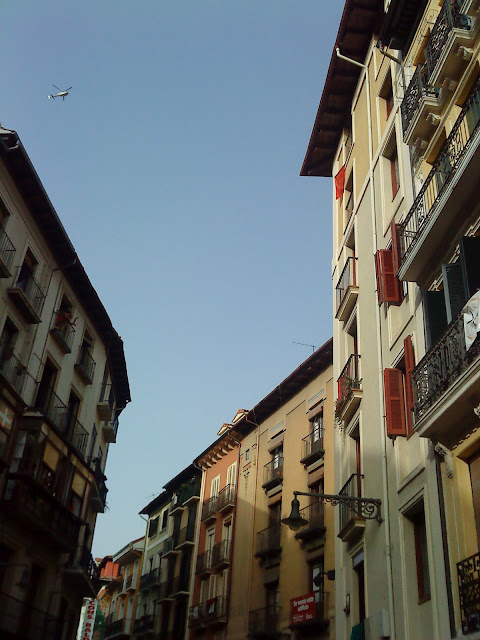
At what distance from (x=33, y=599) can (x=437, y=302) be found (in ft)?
54.8


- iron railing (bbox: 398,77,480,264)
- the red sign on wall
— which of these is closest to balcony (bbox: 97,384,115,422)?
the red sign on wall

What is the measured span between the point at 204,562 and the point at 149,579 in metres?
11.6

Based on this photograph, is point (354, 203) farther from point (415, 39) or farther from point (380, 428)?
point (380, 428)

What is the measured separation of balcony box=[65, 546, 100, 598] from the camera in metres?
24.3

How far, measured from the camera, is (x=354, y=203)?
2152cm

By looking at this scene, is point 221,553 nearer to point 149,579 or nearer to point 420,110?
point 149,579

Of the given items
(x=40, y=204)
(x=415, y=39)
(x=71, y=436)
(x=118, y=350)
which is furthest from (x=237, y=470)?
(x=415, y=39)

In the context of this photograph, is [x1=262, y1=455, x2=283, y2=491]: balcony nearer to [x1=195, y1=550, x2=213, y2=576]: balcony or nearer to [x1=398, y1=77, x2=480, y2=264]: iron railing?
[x1=195, y1=550, x2=213, y2=576]: balcony

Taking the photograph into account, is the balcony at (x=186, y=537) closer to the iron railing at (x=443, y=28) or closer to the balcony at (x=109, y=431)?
the balcony at (x=109, y=431)

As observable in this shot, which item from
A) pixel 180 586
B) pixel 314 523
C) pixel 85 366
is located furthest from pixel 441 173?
pixel 180 586

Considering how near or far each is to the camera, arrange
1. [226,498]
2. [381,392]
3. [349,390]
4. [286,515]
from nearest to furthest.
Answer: [381,392] < [349,390] < [286,515] < [226,498]

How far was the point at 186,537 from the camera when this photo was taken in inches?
1603

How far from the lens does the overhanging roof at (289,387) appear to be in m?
28.9

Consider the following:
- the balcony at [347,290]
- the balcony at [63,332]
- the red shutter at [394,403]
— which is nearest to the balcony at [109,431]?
the balcony at [63,332]
